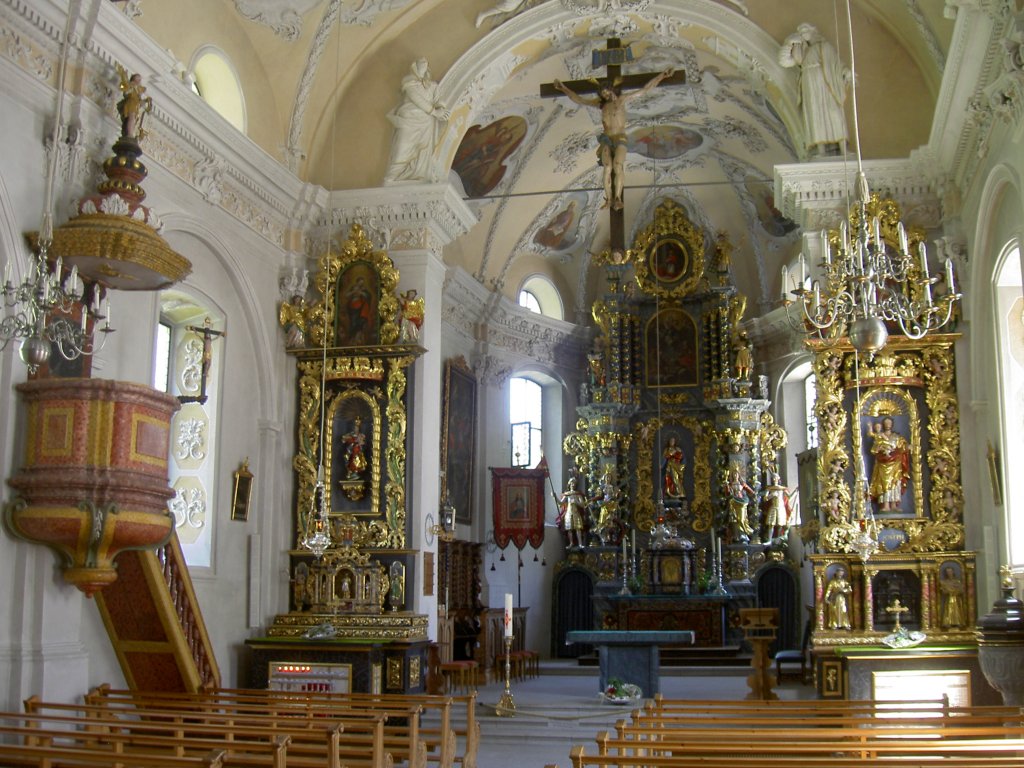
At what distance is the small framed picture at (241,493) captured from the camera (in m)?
12.9

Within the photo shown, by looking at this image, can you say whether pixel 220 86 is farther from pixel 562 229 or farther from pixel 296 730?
pixel 562 229

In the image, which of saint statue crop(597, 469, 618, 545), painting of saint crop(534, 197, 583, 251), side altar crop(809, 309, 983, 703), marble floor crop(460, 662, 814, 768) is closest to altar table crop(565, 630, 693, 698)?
marble floor crop(460, 662, 814, 768)

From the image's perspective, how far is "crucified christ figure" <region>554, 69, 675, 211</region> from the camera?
44.2 ft

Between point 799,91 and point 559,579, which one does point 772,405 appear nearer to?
point 559,579

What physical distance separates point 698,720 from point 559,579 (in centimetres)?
1337

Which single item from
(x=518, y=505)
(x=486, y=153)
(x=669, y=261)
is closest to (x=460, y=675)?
(x=518, y=505)

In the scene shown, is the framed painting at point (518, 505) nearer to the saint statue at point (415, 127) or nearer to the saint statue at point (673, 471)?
the saint statue at point (673, 471)

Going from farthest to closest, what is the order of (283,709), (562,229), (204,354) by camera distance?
(562,229) → (204,354) → (283,709)

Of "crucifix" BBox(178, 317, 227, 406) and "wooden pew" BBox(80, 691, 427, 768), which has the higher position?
"crucifix" BBox(178, 317, 227, 406)

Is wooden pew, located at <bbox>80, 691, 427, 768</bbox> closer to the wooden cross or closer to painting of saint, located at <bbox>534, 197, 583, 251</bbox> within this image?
the wooden cross

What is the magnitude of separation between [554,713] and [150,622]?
15.4ft

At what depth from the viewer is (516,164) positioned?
19312 mm

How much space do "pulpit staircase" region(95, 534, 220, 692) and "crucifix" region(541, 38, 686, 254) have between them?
21.0ft

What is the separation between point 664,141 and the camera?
2088 centimetres
